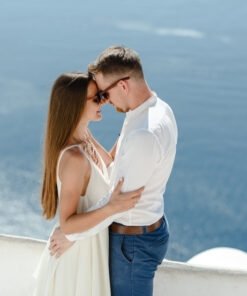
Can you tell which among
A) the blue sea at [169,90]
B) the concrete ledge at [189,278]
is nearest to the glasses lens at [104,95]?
the concrete ledge at [189,278]

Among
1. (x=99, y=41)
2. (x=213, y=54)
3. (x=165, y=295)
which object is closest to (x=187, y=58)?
(x=213, y=54)

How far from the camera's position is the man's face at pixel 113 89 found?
4.75ft

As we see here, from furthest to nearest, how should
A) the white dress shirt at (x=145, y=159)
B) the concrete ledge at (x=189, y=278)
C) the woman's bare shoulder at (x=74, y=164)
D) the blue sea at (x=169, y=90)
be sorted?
the blue sea at (x=169, y=90), the concrete ledge at (x=189, y=278), the woman's bare shoulder at (x=74, y=164), the white dress shirt at (x=145, y=159)

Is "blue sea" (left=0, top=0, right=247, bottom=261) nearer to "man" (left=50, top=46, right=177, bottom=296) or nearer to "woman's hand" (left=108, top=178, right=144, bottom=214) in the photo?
"man" (left=50, top=46, right=177, bottom=296)

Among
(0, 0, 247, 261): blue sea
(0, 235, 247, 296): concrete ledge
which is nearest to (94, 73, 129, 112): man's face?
(0, 235, 247, 296): concrete ledge

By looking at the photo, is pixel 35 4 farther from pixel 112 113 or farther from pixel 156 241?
pixel 156 241

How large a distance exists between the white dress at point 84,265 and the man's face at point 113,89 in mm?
143

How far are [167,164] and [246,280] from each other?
62cm

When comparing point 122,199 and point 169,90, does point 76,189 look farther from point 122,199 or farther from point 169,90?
point 169,90

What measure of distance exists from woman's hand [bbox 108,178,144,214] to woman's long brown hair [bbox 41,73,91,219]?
171mm

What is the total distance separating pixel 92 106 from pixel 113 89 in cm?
9

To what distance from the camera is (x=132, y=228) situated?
1537 mm

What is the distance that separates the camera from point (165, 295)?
2.01 m

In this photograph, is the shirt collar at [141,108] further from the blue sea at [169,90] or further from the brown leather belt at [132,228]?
the blue sea at [169,90]
